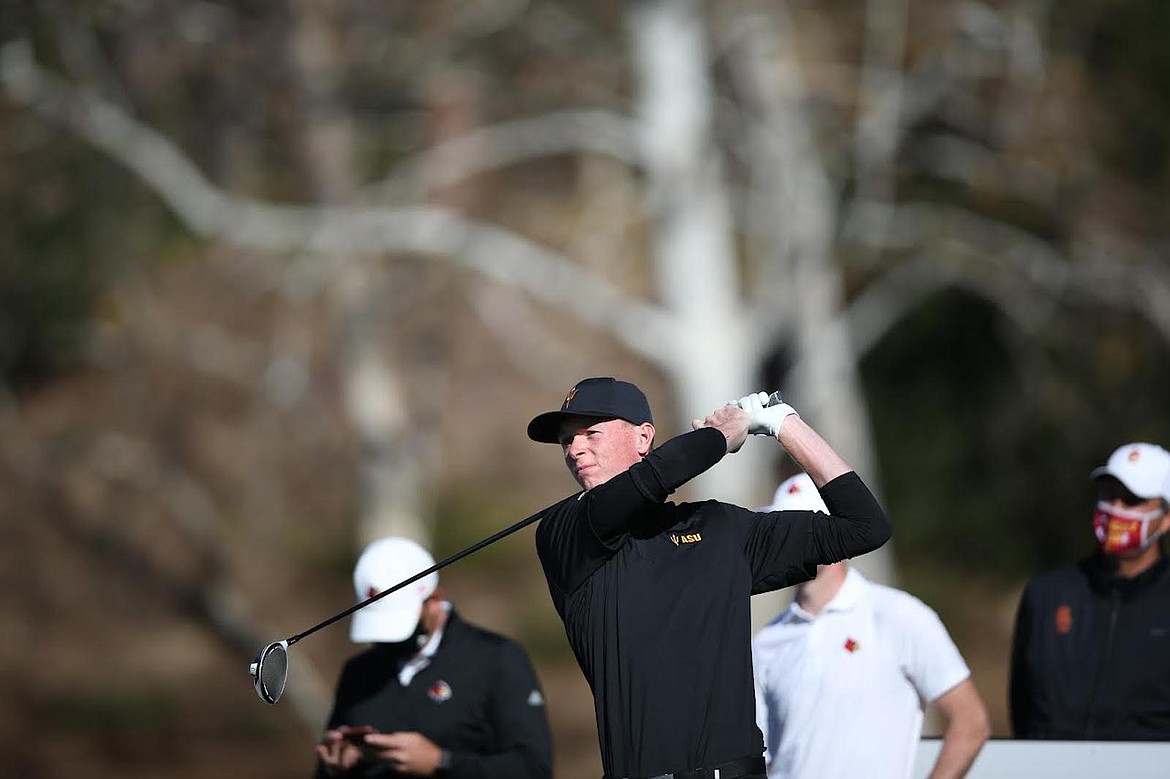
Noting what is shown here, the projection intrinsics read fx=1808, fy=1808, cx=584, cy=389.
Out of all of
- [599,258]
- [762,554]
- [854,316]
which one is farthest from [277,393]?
[762,554]

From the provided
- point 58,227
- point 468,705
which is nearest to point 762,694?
point 468,705

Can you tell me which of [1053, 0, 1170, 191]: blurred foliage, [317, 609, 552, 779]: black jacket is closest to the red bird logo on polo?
[317, 609, 552, 779]: black jacket

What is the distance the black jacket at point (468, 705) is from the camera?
6.08 m

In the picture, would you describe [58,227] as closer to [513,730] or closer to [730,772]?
[513,730]

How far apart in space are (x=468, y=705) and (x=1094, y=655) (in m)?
2.18

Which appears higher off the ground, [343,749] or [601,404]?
[601,404]

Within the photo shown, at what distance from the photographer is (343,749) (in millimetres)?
5969

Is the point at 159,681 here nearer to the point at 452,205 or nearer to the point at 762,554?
the point at 452,205

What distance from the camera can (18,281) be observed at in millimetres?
18672

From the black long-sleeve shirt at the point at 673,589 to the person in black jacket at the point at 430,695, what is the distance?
5.30 feet

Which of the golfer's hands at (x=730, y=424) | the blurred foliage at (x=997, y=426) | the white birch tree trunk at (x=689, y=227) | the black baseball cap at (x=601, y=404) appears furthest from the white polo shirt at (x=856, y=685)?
the blurred foliage at (x=997, y=426)

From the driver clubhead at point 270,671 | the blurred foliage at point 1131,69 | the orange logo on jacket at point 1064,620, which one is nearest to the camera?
the driver clubhead at point 270,671

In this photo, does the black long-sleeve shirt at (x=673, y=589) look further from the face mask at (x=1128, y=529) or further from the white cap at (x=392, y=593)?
the face mask at (x=1128, y=529)

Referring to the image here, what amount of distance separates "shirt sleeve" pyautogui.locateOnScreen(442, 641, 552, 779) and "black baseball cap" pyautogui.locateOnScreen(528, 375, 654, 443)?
1688 millimetres
